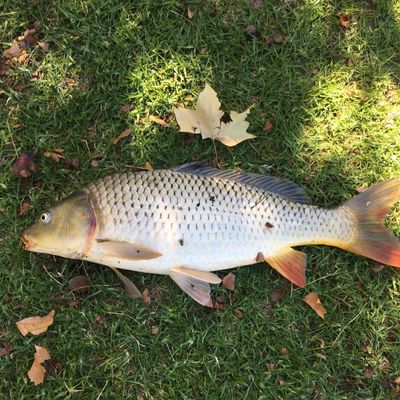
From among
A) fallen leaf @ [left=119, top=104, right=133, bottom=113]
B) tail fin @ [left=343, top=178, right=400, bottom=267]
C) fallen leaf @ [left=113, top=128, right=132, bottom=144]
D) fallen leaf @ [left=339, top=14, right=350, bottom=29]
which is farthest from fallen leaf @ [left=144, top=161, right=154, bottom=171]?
fallen leaf @ [left=339, top=14, right=350, bottom=29]

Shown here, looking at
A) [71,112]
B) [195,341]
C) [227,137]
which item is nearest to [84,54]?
[71,112]

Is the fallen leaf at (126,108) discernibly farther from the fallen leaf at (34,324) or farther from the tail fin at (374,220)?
the tail fin at (374,220)

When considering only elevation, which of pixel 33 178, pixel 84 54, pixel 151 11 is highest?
pixel 151 11

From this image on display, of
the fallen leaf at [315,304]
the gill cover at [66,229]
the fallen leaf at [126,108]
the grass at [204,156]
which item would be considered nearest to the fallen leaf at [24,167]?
the grass at [204,156]

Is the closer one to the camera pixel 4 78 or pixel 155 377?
pixel 155 377

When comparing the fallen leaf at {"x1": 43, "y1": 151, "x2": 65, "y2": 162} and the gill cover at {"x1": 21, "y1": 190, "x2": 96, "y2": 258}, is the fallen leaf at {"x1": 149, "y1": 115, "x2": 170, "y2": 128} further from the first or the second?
the gill cover at {"x1": 21, "y1": 190, "x2": 96, "y2": 258}

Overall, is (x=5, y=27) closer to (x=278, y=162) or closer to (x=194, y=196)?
(x=194, y=196)

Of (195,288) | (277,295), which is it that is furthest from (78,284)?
(277,295)
